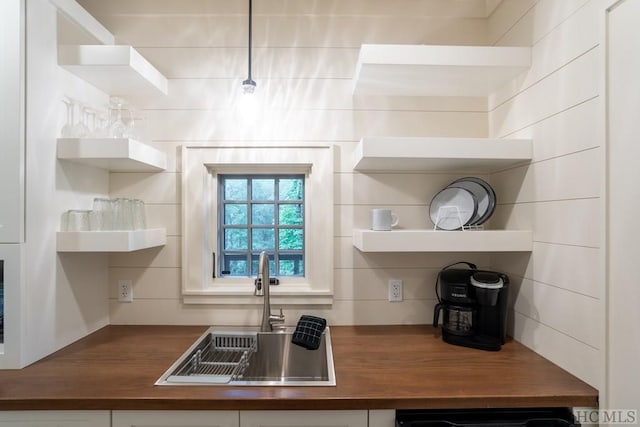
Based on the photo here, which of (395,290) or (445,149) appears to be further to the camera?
(395,290)

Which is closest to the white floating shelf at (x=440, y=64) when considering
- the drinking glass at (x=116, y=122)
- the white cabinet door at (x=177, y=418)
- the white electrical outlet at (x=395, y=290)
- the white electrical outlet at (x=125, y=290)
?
the white electrical outlet at (x=395, y=290)

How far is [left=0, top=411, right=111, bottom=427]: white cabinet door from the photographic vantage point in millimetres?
1056

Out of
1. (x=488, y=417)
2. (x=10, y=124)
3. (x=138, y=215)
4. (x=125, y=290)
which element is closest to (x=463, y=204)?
(x=488, y=417)

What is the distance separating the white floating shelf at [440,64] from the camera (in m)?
1.41

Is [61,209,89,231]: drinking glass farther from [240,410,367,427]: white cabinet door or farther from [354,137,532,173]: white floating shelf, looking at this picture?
[354,137,532,173]: white floating shelf

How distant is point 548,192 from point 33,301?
2.03 m

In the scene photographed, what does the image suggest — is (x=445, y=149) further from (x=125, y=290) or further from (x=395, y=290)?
(x=125, y=290)

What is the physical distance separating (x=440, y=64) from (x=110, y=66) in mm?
1413

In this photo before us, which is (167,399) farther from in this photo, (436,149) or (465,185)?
(465,185)

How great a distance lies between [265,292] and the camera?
160cm

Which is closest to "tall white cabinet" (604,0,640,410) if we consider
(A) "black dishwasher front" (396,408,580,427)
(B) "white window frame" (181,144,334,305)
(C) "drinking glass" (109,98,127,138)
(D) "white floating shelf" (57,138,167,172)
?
(A) "black dishwasher front" (396,408,580,427)

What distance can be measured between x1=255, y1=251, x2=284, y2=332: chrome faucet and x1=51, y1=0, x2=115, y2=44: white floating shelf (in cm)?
130

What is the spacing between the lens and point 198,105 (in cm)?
173

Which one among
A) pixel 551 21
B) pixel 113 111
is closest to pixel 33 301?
pixel 113 111
